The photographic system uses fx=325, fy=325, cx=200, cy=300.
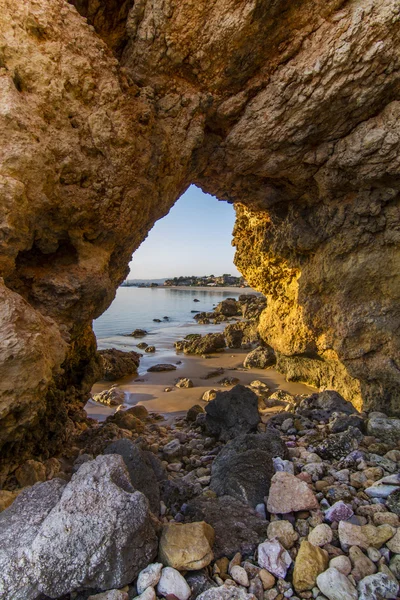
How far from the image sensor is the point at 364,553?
2.62m

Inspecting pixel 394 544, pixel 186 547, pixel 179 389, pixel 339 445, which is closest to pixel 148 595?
pixel 186 547

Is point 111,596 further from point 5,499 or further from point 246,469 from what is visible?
point 246,469

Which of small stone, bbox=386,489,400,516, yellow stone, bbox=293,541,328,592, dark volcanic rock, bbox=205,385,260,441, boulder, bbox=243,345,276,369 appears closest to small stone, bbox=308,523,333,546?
yellow stone, bbox=293,541,328,592

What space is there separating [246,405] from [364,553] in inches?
109

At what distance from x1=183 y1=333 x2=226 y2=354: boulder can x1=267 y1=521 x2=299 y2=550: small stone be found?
10.1 m

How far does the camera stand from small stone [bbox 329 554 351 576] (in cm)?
246

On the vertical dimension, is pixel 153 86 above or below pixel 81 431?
above

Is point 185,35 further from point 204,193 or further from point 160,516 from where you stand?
point 160,516

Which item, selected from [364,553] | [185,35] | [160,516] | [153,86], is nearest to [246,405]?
[160,516]

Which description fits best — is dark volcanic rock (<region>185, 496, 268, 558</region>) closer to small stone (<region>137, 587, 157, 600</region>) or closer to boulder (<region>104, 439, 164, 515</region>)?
boulder (<region>104, 439, 164, 515</region>)

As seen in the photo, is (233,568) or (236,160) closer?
(233,568)

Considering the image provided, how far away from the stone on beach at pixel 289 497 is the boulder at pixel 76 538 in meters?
1.20

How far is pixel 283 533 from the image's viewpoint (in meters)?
2.80

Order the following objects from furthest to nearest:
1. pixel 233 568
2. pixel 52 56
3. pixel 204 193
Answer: pixel 204 193
pixel 52 56
pixel 233 568
